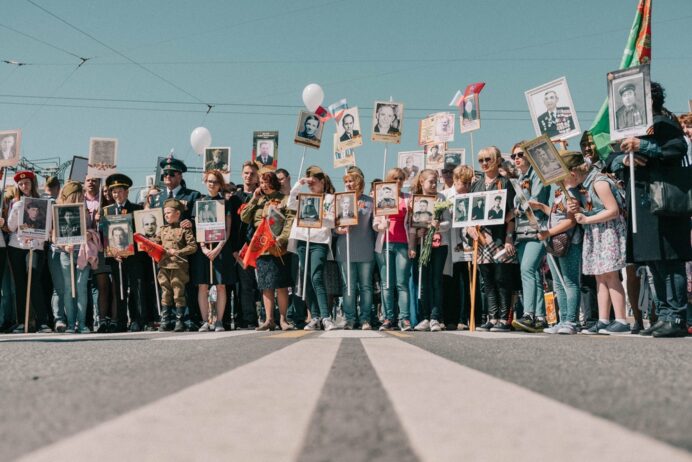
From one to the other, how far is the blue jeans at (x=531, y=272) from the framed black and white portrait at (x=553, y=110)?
1697 mm

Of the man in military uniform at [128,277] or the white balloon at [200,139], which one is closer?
the man in military uniform at [128,277]

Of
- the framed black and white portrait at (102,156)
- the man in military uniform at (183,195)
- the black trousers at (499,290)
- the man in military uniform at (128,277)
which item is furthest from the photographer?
the framed black and white portrait at (102,156)

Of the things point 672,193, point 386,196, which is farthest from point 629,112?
point 386,196

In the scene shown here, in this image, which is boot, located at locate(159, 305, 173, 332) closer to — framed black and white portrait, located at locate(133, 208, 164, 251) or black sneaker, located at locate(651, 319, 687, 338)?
framed black and white portrait, located at locate(133, 208, 164, 251)

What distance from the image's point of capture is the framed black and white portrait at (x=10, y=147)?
31.8 feet

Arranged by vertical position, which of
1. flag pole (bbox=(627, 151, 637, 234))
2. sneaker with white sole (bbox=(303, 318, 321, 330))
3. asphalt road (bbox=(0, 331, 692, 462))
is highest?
flag pole (bbox=(627, 151, 637, 234))

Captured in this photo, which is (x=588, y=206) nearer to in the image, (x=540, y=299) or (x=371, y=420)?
(x=540, y=299)

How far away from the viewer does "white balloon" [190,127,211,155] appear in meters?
15.1

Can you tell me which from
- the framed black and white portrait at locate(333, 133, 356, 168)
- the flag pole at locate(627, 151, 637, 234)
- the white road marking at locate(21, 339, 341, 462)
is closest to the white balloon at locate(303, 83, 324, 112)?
the framed black and white portrait at locate(333, 133, 356, 168)

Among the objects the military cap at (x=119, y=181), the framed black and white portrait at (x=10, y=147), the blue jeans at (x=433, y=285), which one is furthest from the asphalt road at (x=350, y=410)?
the framed black and white portrait at (x=10, y=147)

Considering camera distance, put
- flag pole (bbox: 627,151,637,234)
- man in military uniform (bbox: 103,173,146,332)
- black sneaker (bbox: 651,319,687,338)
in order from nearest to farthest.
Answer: black sneaker (bbox: 651,319,687,338) → flag pole (bbox: 627,151,637,234) → man in military uniform (bbox: 103,173,146,332)

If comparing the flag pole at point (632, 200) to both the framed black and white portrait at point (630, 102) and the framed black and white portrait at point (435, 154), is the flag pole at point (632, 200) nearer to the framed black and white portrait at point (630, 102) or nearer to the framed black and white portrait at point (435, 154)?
the framed black and white portrait at point (630, 102)

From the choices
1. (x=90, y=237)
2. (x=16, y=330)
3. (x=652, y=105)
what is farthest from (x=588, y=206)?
(x=16, y=330)

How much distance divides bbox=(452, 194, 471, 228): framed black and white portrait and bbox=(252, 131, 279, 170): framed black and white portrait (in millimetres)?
5523
